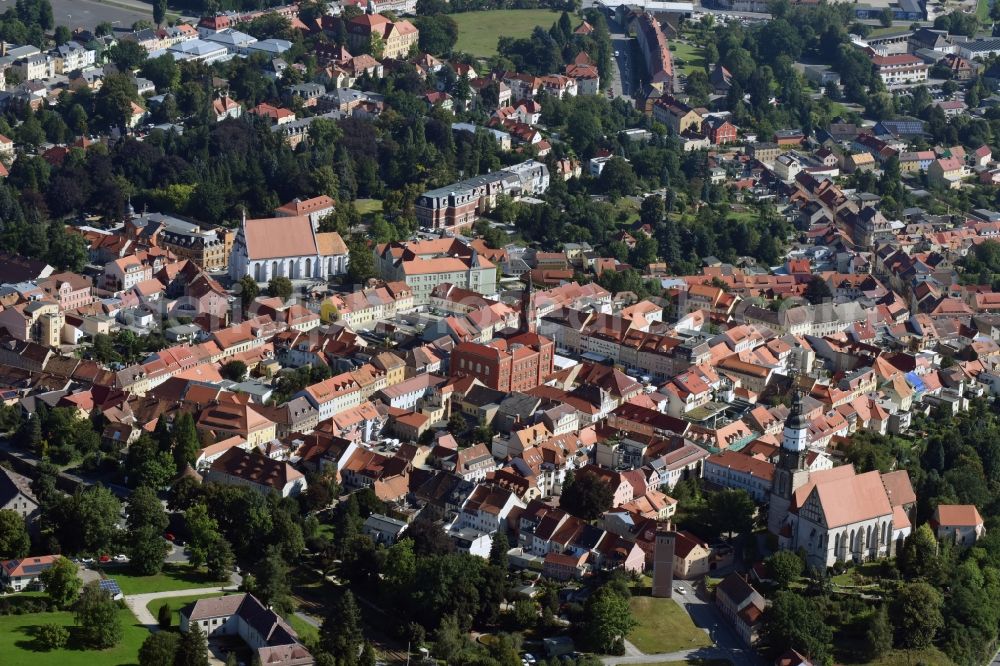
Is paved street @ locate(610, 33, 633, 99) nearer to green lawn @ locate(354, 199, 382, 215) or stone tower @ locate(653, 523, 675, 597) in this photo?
green lawn @ locate(354, 199, 382, 215)

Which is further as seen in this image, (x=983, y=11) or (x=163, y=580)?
(x=983, y=11)

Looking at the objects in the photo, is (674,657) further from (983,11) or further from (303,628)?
(983,11)

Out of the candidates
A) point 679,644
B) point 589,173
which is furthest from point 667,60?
point 679,644

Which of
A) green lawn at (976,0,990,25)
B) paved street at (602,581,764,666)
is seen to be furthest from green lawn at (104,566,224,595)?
green lawn at (976,0,990,25)

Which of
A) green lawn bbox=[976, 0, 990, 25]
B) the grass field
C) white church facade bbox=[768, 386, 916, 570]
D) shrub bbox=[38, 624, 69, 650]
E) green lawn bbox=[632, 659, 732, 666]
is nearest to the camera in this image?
shrub bbox=[38, 624, 69, 650]

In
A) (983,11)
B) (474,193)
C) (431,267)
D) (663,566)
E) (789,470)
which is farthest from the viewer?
(983,11)

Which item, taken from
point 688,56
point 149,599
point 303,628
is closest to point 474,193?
point 688,56
